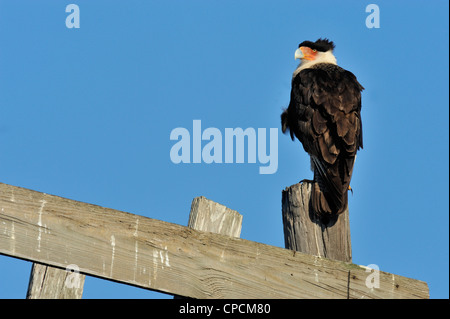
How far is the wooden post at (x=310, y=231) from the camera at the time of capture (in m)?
3.39

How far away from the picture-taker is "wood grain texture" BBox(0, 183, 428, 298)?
2365mm

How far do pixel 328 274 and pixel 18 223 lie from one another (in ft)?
4.60

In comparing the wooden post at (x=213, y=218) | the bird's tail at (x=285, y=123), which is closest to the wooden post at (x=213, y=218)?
the wooden post at (x=213, y=218)

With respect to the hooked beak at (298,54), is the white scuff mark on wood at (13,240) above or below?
below

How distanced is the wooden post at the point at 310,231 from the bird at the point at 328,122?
33 centimetres

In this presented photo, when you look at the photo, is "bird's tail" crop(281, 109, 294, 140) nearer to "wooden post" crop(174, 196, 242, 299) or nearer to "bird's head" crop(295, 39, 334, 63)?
"bird's head" crop(295, 39, 334, 63)

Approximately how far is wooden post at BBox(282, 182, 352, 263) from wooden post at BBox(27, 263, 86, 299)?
4.33ft

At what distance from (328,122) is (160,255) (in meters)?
3.77

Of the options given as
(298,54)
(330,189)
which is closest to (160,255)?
(330,189)

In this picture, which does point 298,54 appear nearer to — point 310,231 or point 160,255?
point 310,231

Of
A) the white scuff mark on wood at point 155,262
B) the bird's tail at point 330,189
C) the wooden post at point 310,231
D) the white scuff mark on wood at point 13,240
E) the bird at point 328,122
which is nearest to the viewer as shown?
the white scuff mark on wood at point 13,240

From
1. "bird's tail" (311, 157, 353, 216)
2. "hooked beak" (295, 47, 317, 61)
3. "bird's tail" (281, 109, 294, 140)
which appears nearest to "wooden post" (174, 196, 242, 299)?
"bird's tail" (311, 157, 353, 216)

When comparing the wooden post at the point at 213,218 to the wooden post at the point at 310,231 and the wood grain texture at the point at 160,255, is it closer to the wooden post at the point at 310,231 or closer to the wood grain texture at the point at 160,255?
the wood grain texture at the point at 160,255

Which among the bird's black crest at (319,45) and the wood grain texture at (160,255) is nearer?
the wood grain texture at (160,255)
